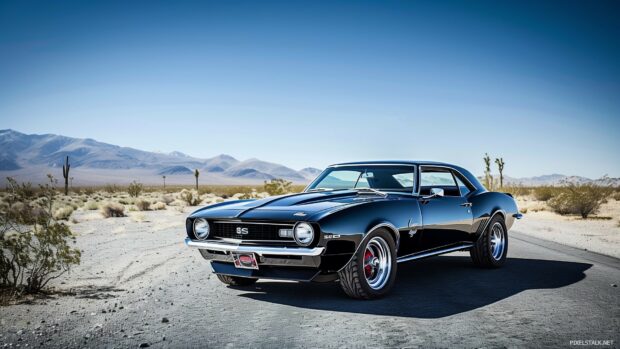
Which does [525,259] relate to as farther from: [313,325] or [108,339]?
[108,339]

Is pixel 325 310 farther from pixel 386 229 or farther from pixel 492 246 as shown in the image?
pixel 492 246

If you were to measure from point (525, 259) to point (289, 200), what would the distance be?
5.09 meters

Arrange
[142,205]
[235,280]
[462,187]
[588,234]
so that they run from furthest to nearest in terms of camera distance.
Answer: [142,205] < [588,234] < [462,187] < [235,280]

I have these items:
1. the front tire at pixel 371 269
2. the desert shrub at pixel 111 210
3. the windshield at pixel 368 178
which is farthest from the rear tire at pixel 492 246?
the desert shrub at pixel 111 210

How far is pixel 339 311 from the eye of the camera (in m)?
5.51

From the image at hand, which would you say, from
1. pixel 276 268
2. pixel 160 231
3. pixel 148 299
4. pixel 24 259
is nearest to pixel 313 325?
pixel 276 268

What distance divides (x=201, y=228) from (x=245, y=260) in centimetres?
80

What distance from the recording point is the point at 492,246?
334 inches

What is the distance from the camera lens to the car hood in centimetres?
570

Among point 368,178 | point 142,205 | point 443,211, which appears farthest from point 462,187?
point 142,205

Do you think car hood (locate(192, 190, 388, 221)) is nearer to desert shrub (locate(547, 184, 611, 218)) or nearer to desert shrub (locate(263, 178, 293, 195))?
desert shrub (locate(547, 184, 611, 218))

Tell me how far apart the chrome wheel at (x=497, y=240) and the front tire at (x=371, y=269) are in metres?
2.97

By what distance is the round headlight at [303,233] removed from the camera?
18.0 ft

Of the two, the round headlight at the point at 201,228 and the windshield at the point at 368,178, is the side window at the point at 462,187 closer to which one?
the windshield at the point at 368,178
